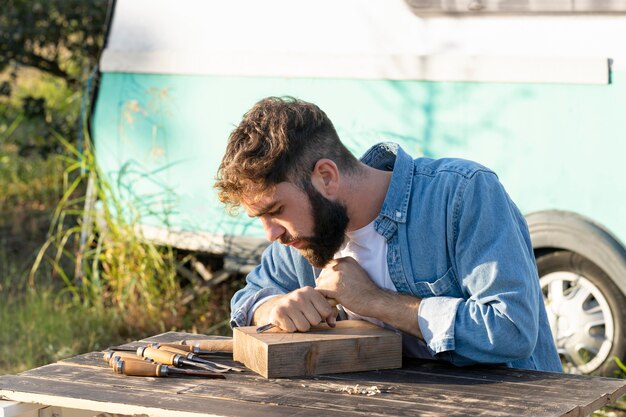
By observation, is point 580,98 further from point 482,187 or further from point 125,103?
point 125,103

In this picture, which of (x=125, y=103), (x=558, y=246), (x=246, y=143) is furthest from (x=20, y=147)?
(x=246, y=143)

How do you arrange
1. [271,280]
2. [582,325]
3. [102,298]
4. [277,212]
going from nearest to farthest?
[277,212]
[271,280]
[582,325]
[102,298]

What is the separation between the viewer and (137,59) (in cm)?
653

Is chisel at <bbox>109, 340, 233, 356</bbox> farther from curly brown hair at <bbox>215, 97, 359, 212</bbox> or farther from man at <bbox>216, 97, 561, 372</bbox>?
curly brown hair at <bbox>215, 97, 359, 212</bbox>

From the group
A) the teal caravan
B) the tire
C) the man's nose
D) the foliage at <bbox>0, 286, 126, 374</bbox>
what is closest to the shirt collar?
the man's nose

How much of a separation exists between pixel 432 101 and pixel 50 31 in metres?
4.14

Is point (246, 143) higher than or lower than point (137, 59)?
lower

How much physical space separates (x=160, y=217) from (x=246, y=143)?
3.46 m

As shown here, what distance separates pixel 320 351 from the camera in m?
3.00

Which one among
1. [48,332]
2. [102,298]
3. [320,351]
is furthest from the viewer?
[102,298]

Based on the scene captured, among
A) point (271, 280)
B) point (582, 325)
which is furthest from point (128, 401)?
point (582, 325)

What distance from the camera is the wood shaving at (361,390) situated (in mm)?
2803

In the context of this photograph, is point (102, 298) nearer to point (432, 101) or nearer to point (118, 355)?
point (432, 101)

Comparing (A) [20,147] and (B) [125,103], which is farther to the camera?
(A) [20,147]
